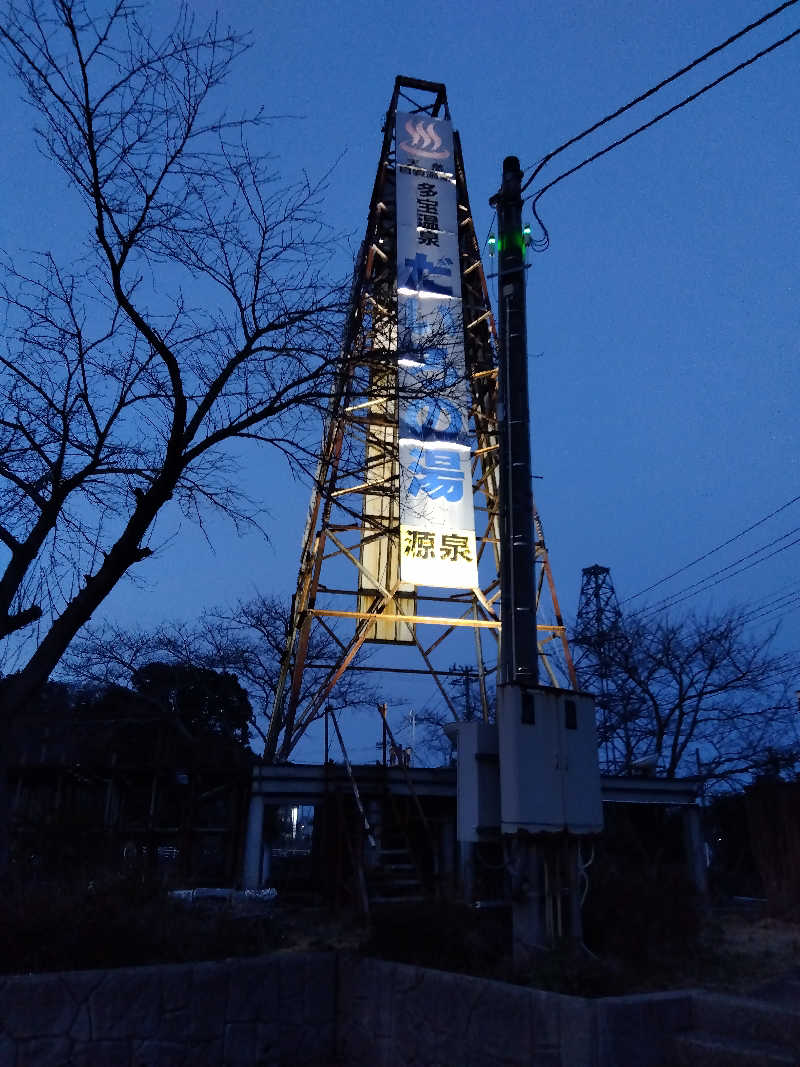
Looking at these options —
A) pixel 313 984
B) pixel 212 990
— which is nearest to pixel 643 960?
pixel 313 984

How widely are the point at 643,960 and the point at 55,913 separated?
5012mm

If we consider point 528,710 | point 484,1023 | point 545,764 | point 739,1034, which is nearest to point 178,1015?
point 484,1023

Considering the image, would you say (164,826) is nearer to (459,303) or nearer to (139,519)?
(139,519)

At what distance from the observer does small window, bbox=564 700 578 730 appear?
6973 mm

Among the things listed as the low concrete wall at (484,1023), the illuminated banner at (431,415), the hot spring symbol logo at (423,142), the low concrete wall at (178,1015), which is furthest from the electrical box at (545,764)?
the hot spring symbol logo at (423,142)

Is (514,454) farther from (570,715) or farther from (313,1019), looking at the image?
(313,1019)

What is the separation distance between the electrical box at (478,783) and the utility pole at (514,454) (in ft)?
1.82

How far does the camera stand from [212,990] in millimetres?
6656

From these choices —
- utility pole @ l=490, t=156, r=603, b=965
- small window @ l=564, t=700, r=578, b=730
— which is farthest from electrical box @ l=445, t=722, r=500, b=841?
small window @ l=564, t=700, r=578, b=730

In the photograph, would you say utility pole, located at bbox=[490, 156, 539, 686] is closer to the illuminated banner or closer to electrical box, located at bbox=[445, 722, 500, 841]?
electrical box, located at bbox=[445, 722, 500, 841]

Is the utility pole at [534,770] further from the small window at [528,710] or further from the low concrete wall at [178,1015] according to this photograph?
the low concrete wall at [178,1015]

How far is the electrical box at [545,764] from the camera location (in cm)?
654

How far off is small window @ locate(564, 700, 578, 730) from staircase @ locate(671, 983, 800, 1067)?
6.96 ft

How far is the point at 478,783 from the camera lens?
6883mm
